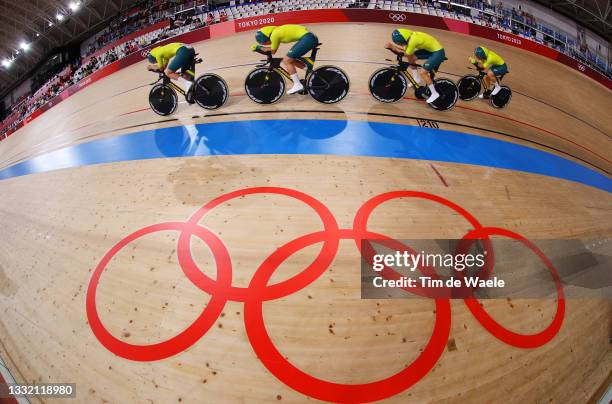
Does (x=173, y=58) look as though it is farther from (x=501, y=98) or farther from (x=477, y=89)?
(x=501, y=98)

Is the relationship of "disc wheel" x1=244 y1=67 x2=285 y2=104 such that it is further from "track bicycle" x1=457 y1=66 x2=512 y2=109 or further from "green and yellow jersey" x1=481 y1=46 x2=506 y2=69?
"green and yellow jersey" x1=481 y1=46 x2=506 y2=69

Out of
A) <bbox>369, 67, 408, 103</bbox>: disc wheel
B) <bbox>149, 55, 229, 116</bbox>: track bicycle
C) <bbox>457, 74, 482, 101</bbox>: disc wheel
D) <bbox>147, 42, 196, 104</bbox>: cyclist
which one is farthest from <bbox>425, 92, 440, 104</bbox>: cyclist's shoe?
<bbox>147, 42, 196, 104</bbox>: cyclist

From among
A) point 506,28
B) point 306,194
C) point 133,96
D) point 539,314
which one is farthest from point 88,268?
point 506,28

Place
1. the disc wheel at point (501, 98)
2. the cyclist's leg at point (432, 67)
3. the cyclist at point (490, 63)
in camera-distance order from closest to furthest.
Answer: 1. the cyclist's leg at point (432, 67)
2. the cyclist at point (490, 63)
3. the disc wheel at point (501, 98)

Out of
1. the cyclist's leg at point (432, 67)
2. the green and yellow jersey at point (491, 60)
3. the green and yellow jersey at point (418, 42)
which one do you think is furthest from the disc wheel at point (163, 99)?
the green and yellow jersey at point (491, 60)

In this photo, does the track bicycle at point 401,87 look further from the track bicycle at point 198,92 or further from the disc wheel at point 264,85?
the track bicycle at point 198,92

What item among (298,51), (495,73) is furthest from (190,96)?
(495,73)

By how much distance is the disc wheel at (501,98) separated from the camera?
14.3 feet

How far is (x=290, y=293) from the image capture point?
182 cm

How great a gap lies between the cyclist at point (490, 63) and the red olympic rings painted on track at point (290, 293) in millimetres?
3256

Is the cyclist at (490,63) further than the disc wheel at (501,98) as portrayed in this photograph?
No

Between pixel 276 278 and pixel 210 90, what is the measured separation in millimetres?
3120

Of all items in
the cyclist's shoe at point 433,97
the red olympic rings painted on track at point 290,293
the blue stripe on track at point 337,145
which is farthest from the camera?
the cyclist's shoe at point 433,97

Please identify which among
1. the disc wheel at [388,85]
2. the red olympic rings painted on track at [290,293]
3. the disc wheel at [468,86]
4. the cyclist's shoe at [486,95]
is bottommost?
the red olympic rings painted on track at [290,293]
